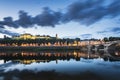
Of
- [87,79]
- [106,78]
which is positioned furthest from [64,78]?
[106,78]

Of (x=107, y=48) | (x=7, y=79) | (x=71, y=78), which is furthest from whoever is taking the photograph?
(x=107, y=48)

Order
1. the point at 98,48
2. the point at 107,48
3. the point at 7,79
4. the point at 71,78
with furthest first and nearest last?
the point at 98,48, the point at 107,48, the point at 71,78, the point at 7,79

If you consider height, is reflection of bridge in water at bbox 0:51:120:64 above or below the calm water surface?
below

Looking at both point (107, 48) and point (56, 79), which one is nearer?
point (56, 79)

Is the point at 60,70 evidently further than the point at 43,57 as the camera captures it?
No

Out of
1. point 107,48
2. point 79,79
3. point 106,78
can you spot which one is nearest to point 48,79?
point 79,79

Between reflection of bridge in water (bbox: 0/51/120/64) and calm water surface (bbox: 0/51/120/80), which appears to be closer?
calm water surface (bbox: 0/51/120/80)

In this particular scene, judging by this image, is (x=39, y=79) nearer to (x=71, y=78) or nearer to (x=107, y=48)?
(x=71, y=78)

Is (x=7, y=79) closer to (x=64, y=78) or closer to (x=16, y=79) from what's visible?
(x=16, y=79)

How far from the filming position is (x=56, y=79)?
76.0 feet

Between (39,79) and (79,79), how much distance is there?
3408mm

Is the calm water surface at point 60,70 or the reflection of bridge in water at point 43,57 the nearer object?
the calm water surface at point 60,70

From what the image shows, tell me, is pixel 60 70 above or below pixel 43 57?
above

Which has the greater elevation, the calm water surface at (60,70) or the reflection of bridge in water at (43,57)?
the calm water surface at (60,70)
